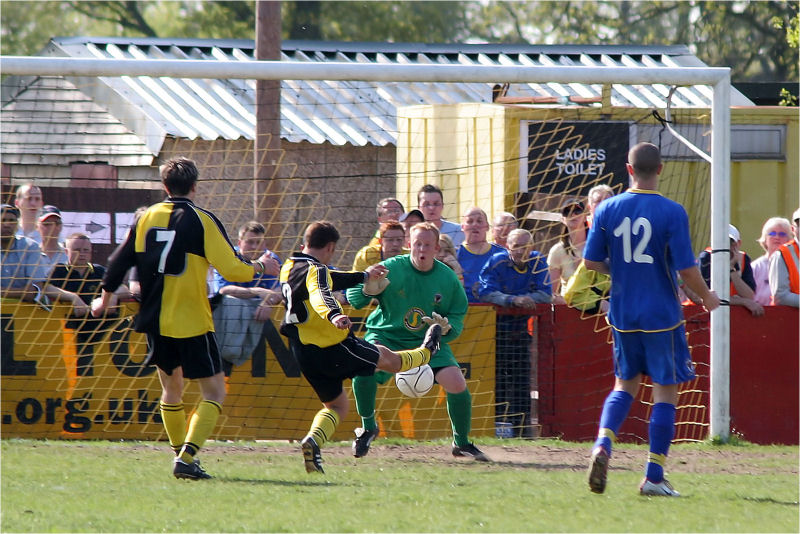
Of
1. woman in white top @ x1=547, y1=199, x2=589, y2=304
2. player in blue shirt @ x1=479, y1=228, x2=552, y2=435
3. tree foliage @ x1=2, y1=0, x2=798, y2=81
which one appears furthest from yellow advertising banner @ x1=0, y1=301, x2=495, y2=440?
tree foliage @ x1=2, y1=0, x2=798, y2=81

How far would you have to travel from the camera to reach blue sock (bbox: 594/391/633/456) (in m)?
6.27

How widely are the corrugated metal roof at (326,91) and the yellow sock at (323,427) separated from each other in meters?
8.13

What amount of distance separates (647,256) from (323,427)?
7.62 feet

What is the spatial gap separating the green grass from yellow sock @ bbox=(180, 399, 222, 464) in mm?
209

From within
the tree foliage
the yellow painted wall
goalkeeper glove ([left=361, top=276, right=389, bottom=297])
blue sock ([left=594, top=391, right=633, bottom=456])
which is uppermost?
the tree foliage

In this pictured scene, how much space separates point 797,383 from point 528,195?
11.7 feet

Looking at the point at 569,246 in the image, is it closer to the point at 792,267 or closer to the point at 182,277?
the point at 792,267

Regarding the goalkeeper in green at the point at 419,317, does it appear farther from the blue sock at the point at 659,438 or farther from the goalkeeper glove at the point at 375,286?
the blue sock at the point at 659,438

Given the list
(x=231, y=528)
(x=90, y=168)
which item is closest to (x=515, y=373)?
(x=231, y=528)

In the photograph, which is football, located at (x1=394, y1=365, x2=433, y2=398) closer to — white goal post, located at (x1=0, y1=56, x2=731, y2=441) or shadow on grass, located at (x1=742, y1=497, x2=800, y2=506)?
shadow on grass, located at (x1=742, y1=497, x2=800, y2=506)

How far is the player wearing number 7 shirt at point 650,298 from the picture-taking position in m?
6.34

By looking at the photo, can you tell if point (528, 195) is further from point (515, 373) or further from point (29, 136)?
point (29, 136)

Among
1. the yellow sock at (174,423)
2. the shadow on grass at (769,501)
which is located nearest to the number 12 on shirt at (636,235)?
the shadow on grass at (769,501)

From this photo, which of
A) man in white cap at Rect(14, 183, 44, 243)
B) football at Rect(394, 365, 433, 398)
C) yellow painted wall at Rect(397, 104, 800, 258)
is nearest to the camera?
football at Rect(394, 365, 433, 398)
